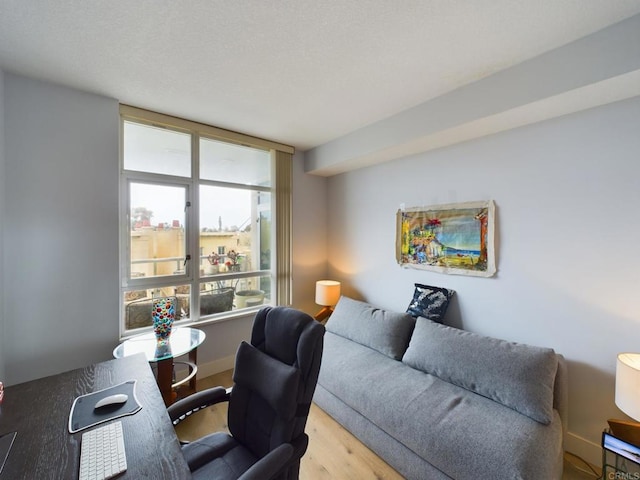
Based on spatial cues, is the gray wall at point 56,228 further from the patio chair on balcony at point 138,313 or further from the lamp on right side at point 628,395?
the lamp on right side at point 628,395

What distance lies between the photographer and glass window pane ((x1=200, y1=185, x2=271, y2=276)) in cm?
289

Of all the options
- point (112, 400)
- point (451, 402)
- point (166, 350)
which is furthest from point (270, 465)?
point (166, 350)

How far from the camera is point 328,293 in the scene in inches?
127

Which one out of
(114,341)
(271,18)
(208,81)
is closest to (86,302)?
(114,341)

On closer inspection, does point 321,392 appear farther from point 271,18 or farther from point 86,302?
point 271,18

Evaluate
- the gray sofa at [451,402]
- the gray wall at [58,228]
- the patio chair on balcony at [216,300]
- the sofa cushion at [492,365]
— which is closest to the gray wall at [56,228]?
the gray wall at [58,228]

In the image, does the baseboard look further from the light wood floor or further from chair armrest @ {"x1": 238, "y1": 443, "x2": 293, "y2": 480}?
chair armrest @ {"x1": 238, "y1": 443, "x2": 293, "y2": 480}

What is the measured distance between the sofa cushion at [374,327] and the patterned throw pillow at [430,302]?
0.47 feet

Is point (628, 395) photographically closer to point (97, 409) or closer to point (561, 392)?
point (561, 392)

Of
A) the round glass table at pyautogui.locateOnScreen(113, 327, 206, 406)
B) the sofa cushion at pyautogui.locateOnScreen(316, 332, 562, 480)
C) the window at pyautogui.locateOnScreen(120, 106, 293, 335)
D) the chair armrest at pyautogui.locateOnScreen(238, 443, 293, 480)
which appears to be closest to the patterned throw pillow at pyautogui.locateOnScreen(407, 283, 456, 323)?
the sofa cushion at pyautogui.locateOnScreen(316, 332, 562, 480)

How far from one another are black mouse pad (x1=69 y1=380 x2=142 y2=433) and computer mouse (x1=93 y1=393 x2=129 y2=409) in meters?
0.01

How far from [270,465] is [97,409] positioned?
76 centimetres

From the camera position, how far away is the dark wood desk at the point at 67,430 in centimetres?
83

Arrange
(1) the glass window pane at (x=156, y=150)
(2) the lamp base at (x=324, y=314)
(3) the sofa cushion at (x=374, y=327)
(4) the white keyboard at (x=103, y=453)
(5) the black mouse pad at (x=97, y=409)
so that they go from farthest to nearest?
(2) the lamp base at (x=324, y=314) → (1) the glass window pane at (x=156, y=150) → (3) the sofa cushion at (x=374, y=327) → (5) the black mouse pad at (x=97, y=409) → (4) the white keyboard at (x=103, y=453)
